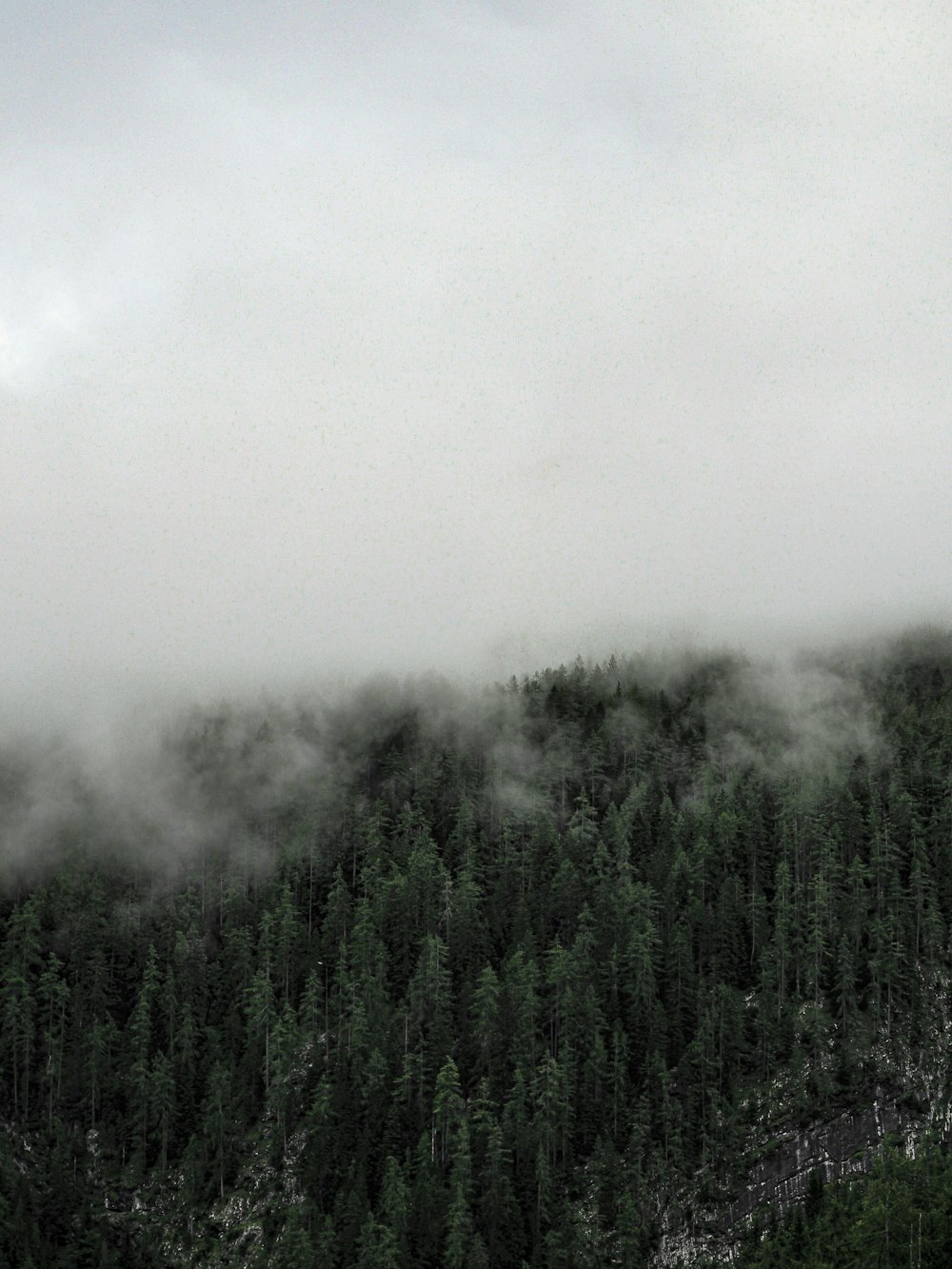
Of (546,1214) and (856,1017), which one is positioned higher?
(856,1017)

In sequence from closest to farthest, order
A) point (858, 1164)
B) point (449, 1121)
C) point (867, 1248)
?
point (867, 1248) → point (858, 1164) → point (449, 1121)

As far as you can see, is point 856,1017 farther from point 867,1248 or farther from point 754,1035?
point 867,1248

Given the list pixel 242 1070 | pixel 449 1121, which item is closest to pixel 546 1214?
pixel 449 1121

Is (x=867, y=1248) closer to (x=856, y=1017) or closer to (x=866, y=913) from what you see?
(x=856, y=1017)

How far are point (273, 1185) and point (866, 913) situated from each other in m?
81.8

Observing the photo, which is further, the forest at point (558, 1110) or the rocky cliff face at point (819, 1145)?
the forest at point (558, 1110)

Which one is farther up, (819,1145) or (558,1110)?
(558,1110)

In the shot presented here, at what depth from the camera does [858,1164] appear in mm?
158625

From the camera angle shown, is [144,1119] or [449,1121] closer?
[449,1121]

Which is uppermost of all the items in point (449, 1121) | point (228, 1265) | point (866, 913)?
point (866, 913)

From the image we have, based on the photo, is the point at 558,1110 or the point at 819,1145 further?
the point at 558,1110

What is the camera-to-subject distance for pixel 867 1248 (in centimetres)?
14225

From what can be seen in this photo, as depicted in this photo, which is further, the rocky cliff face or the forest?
the forest

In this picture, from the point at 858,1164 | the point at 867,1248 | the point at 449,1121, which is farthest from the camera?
the point at 449,1121
